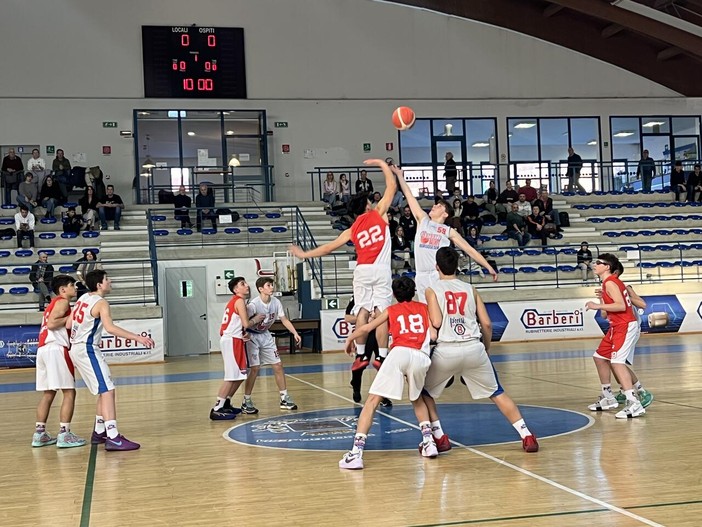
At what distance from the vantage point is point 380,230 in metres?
9.09

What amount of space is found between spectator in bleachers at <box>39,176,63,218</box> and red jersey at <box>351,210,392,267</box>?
1910 centimetres

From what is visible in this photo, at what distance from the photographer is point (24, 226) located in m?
24.1

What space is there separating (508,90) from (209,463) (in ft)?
91.6

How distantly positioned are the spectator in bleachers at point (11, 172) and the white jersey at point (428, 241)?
69.7ft

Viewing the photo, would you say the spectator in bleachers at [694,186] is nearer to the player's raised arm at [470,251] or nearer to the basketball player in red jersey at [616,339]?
the basketball player in red jersey at [616,339]

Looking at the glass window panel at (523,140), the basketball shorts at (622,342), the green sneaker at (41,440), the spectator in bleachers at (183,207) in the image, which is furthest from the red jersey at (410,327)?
the glass window panel at (523,140)

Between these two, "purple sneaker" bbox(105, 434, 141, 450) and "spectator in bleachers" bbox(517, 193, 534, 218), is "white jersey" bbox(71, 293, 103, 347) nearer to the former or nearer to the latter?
"purple sneaker" bbox(105, 434, 141, 450)

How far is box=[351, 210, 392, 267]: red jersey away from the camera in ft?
29.7

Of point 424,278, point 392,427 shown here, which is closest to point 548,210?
point 424,278

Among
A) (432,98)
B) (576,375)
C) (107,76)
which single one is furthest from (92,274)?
(432,98)

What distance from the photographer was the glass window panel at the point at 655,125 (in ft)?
112

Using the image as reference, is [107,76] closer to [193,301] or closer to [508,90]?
[193,301]

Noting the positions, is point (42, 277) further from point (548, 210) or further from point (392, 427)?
point (548, 210)

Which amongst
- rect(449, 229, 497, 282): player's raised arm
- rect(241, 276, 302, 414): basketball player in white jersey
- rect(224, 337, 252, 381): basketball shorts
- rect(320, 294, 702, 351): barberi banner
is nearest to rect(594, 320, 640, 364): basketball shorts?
rect(449, 229, 497, 282): player's raised arm
